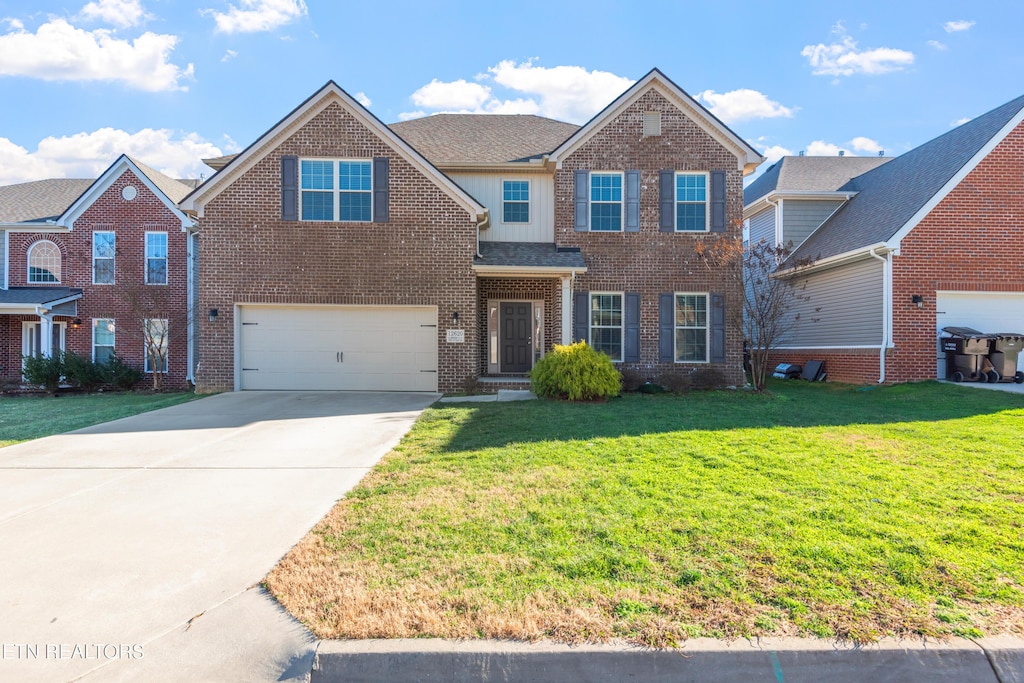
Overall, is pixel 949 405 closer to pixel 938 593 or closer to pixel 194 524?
pixel 938 593

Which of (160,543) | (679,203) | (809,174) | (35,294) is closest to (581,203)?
(679,203)

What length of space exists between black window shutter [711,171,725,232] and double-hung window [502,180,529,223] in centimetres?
485

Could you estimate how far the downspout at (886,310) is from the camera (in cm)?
1401

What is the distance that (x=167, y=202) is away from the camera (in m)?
17.5

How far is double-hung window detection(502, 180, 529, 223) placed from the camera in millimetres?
15758

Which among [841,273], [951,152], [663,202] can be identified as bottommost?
[841,273]

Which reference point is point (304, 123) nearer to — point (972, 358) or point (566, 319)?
point (566, 319)

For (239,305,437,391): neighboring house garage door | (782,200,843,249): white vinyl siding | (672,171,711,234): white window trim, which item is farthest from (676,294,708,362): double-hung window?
(239,305,437,391): neighboring house garage door

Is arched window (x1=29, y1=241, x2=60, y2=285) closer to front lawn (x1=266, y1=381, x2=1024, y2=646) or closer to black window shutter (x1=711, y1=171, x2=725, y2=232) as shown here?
front lawn (x1=266, y1=381, x2=1024, y2=646)

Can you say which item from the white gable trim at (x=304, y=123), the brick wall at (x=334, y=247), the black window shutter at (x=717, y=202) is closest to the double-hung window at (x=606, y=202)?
the black window shutter at (x=717, y=202)

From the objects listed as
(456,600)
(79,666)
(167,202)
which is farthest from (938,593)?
(167,202)

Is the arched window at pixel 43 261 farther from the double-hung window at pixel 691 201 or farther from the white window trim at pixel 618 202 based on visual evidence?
the double-hung window at pixel 691 201

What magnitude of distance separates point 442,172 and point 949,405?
11.9 metres

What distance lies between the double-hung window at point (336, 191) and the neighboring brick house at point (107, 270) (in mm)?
5539
